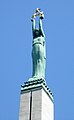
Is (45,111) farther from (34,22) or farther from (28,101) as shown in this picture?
(34,22)

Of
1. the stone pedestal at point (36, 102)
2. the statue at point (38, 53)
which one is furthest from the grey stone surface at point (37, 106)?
the statue at point (38, 53)

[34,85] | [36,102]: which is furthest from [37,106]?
[34,85]

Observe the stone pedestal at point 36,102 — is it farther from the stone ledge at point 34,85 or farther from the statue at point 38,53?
the statue at point 38,53

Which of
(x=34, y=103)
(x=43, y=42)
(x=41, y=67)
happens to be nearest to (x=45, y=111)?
(x=34, y=103)

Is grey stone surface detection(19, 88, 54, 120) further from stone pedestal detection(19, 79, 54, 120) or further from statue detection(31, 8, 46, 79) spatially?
statue detection(31, 8, 46, 79)

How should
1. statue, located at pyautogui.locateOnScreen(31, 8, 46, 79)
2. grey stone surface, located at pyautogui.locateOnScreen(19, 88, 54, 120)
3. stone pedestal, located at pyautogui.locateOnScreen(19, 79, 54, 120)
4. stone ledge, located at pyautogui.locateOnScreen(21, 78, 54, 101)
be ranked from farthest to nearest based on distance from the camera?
1. statue, located at pyautogui.locateOnScreen(31, 8, 46, 79)
2. stone ledge, located at pyautogui.locateOnScreen(21, 78, 54, 101)
3. stone pedestal, located at pyautogui.locateOnScreen(19, 79, 54, 120)
4. grey stone surface, located at pyautogui.locateOnScreen(19, 88, 54, 120)

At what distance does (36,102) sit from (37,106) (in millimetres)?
429

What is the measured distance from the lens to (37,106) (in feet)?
127

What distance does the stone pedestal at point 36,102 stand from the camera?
126 feet

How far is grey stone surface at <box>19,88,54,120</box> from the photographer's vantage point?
38219 millimetres

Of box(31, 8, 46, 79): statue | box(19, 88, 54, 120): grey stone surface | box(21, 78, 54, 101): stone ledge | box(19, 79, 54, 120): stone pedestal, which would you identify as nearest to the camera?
box(19, 88, 54, 120): grey stone surface

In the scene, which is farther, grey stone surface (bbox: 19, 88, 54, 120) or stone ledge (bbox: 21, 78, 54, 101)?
stone ledge (bbox: 21, 78, 54, 101)

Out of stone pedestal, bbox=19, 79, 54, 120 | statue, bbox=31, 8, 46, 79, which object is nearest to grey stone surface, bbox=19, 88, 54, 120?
stone pedestal, bbox=19, 79, 54, 120

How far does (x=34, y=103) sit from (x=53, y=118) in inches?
107
